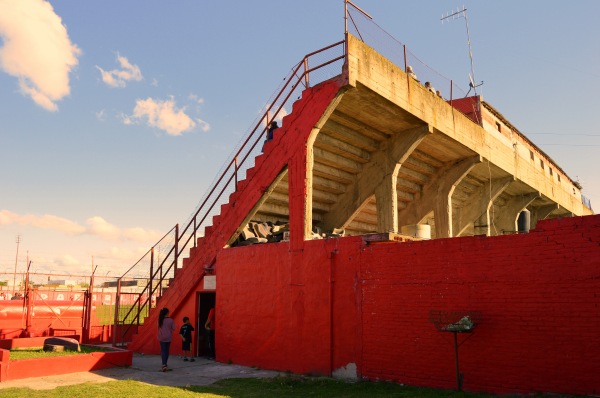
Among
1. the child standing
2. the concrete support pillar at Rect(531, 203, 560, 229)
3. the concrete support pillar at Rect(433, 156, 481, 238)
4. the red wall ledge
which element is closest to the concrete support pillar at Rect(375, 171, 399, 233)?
the concrete support pillar at Rect(433, 156, 481, 238)

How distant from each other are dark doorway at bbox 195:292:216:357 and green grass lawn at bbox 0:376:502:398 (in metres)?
4.52

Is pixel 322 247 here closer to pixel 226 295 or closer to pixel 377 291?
pixel 377 291

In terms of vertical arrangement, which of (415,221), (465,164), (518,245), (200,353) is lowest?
(200,353)

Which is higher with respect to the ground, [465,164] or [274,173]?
[465,164]

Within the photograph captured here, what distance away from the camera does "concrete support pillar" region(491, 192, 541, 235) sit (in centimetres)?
2301

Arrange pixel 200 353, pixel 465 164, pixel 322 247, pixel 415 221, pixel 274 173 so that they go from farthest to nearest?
1. pixel 415 221
2. pixel 465 164
3. pixel 200 353
4. pixel 274 173
5. pixel 322 247

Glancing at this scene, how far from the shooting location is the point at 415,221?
1938cm

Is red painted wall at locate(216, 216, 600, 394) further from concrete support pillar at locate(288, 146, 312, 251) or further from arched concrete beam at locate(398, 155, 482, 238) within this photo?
arched concrete beam at locate(398, 155, 482, 238)

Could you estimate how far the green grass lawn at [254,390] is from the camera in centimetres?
921

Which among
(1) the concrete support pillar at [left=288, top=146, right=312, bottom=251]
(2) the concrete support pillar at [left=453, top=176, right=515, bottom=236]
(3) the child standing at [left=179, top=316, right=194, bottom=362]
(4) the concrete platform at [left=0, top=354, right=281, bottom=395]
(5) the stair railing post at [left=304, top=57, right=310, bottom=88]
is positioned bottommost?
(4) the concrete platform at [left=0, top=354, right=281, bottom=395]

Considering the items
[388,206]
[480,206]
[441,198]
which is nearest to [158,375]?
[388,206]

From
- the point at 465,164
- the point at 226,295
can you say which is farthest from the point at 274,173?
the point at 465,164

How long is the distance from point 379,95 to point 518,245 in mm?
5203

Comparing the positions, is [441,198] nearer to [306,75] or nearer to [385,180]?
[385,180]
